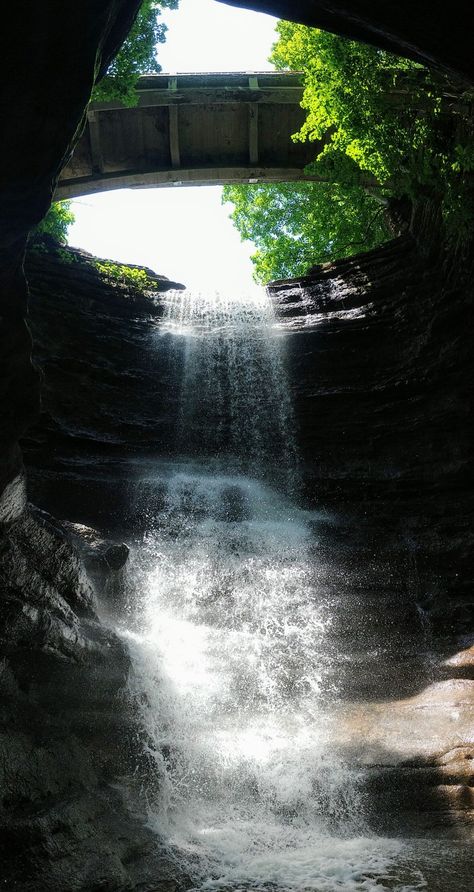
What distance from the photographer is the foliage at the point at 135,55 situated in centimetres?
1483

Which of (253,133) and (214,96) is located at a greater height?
(214,96)

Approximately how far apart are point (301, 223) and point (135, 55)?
458 inches

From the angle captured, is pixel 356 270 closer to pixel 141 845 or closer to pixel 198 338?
pixel 198 338

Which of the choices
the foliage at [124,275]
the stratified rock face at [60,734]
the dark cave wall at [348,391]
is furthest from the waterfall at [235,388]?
the stratified rock face at [60,734]

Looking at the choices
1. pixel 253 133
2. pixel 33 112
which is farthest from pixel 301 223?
pixel 33 112

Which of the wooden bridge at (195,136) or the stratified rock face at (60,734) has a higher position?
the wooden bridge at (195,136)

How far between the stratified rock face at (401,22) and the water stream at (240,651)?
20.9ft

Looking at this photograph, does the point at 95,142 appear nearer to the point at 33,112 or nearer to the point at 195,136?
the point at 195,136

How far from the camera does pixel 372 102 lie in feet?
41.7

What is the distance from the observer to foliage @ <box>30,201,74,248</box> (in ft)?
54.1

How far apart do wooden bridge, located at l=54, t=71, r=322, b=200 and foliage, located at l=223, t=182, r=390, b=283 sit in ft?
6.73

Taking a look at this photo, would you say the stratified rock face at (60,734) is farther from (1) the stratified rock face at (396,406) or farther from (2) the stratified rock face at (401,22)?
(1) the stratified rock face at (396,406)

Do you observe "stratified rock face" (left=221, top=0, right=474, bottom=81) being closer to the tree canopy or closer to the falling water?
the tree canopy

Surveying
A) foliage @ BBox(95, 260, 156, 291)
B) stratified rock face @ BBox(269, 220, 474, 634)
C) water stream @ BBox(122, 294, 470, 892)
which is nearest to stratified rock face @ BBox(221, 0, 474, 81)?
water stream @ BBox(122, 294, 470, 892)
